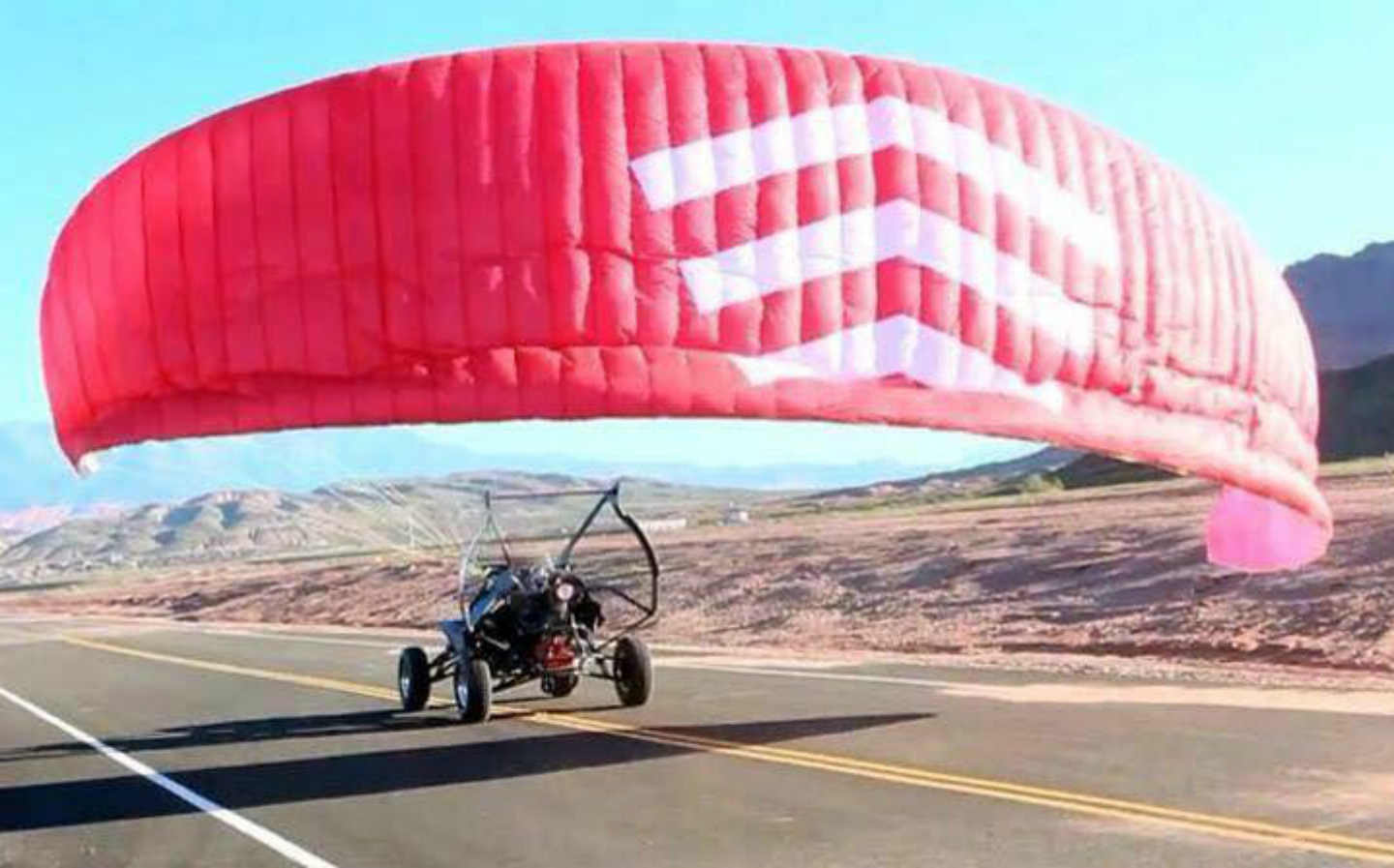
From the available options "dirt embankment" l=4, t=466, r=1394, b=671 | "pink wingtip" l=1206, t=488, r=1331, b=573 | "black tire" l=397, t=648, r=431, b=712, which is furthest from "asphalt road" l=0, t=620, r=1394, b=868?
"dirt embankment" l=4, t=466, r=1394, b=671

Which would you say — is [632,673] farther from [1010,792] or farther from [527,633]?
[1010,792]

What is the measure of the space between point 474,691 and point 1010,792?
24.0ft

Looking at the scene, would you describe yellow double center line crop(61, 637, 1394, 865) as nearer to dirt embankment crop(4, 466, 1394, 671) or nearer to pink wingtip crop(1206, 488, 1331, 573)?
pink wingtip crop(1206, 488, 1331, 573)

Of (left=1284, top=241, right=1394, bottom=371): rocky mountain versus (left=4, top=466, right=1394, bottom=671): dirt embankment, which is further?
(left=1284, top=241, right=1394, bottom=371): rocky mountain

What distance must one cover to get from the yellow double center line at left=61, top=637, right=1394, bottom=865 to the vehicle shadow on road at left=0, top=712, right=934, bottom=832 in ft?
0.86

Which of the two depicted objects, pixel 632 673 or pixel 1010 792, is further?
pixel 632 673

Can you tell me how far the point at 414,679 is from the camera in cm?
1912

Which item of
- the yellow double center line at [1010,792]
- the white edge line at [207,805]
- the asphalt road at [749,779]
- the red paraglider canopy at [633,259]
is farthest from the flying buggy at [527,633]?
the red paraglider canopy at [633,259]

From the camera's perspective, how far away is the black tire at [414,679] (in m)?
19.0

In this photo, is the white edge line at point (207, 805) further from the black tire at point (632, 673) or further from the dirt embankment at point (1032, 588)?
the dirt embankment at point (1032, 588)

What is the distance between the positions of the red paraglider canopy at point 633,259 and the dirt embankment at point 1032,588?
10.1 meters

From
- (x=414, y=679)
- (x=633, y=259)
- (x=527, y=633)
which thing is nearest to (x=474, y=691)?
(x=527, y=633)

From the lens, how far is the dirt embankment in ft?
74.0

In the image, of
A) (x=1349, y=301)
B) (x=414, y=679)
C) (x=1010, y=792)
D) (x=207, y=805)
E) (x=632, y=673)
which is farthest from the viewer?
(x=1349, y=301)
